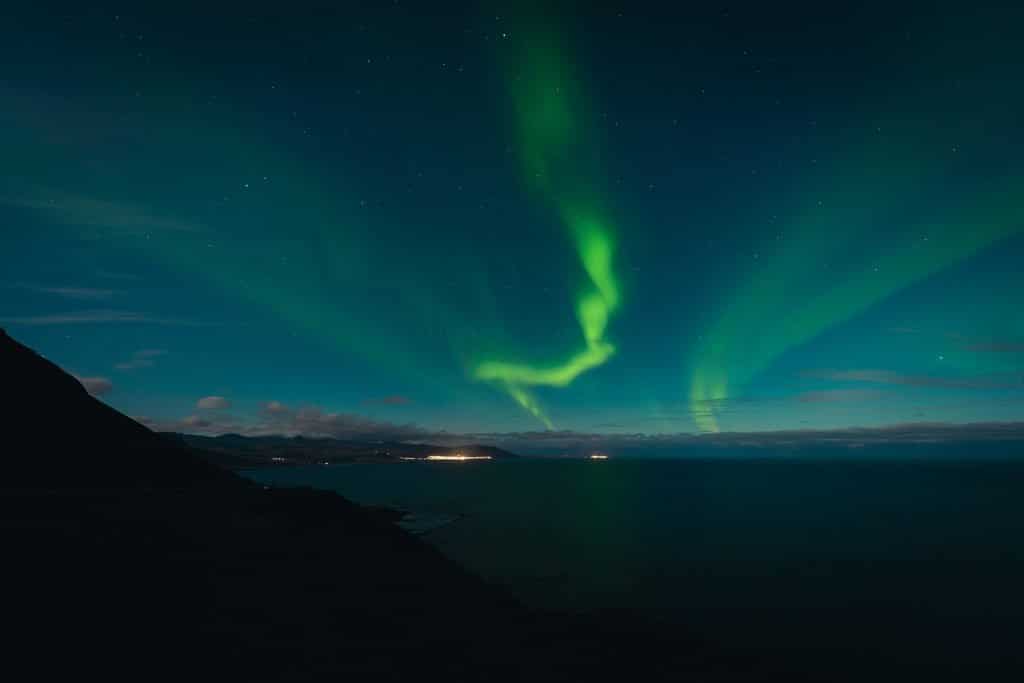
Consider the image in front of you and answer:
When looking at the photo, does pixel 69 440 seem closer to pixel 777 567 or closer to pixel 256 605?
pixel 256 605

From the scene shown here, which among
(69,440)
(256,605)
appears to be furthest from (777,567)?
(69,440)

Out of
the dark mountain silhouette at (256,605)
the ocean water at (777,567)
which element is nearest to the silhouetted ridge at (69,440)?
the dark mountain silhouette at (256,605)

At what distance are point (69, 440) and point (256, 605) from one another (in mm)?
44783

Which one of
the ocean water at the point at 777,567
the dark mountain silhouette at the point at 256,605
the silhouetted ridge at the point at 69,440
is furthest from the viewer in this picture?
the silhouetted ridge at the point at 69,440

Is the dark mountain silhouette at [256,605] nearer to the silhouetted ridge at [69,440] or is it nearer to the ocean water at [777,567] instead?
the silhouetted ridge at [69,440]

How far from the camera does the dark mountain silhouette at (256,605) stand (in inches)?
642

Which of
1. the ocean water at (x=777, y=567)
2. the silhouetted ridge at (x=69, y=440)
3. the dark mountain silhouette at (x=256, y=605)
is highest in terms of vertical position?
the silhouetted ridge at (x=69, y=440)

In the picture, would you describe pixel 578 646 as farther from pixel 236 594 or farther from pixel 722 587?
pixel 722 587

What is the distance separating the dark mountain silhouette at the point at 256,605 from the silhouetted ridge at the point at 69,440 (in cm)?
72

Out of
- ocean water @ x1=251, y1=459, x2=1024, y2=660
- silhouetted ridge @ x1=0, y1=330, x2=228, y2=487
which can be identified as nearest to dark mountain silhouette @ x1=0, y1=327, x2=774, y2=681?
silhouetted ridge @ x1=0, y1=330, x2=228, y2=487

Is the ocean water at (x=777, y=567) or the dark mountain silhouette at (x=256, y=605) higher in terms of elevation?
the dark mountain silhouette at (x=256, y=605)

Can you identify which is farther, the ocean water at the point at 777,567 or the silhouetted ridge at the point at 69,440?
the silhouetted ridge at the point at 69,440

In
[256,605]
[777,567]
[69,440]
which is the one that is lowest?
[777,567]

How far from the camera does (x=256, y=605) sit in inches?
859
